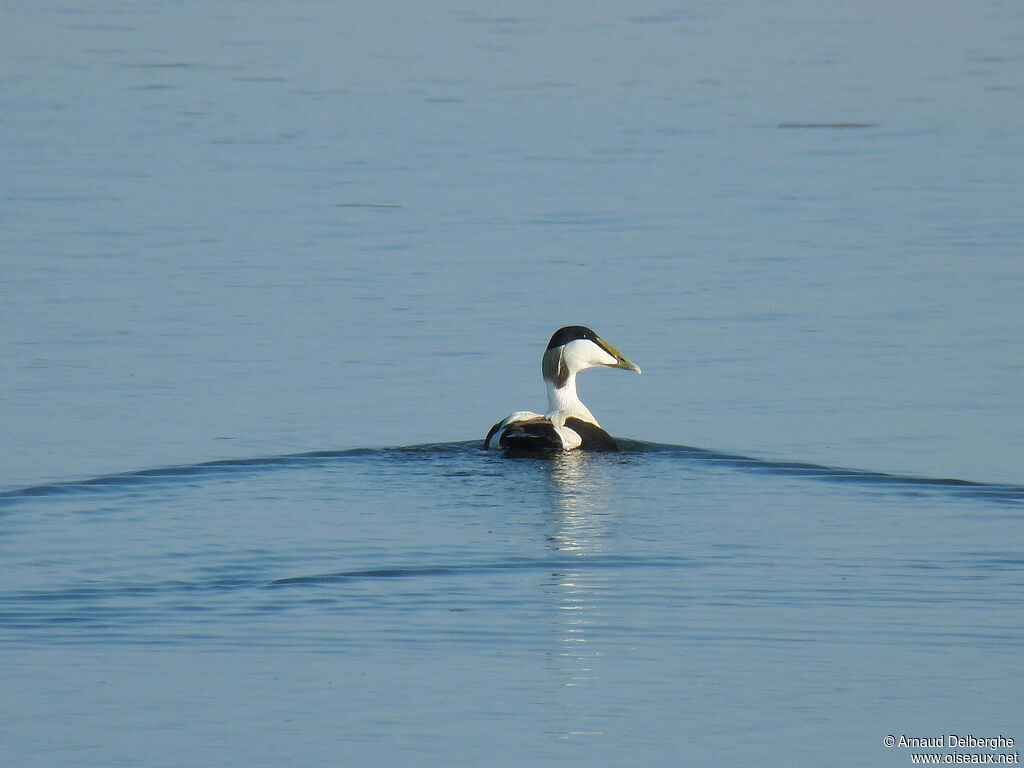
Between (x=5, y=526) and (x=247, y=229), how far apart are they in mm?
8221

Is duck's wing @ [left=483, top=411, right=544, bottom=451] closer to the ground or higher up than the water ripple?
higher up

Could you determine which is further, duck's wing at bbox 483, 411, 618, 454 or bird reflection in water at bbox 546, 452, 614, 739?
duck's wing at bbox 483, 411, 618, 454

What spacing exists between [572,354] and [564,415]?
1.56 ft

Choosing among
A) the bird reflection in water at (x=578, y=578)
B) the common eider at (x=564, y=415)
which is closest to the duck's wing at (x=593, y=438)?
the common eider at (x=564, y=415)

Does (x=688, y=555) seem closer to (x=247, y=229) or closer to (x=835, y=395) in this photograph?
(x=835, y=395)

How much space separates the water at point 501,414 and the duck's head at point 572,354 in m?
0.50

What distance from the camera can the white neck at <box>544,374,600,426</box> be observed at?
13.2m

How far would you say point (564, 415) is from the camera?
43.1 ft

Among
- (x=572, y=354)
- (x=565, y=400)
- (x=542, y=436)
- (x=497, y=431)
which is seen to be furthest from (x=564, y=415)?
(x=497, y=431)

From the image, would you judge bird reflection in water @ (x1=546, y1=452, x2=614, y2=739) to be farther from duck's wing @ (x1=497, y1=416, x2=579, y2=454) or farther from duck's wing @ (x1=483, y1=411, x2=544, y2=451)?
duck's wing @ (x1=483, y1=411, x2=544, y2=451)

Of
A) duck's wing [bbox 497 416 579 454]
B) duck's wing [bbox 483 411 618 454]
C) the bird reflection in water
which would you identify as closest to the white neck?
duck's wing [bbox 483 411 618 454]

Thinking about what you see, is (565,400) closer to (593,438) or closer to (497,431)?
(593,438)

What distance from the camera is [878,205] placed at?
1908 cm

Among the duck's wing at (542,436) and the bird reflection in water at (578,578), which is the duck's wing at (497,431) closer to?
the duck's wing at (542,436)
